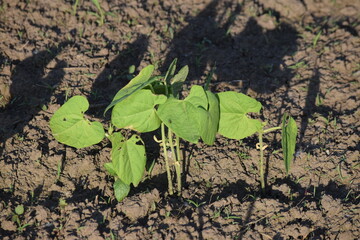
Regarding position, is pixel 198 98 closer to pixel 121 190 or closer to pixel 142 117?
pixel 142 117

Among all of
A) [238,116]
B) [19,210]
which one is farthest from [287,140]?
[19,210]

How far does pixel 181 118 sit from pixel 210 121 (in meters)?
0.14

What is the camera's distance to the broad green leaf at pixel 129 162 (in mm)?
2275

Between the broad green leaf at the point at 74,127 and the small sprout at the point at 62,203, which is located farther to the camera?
the small sprout at the point at 62,203

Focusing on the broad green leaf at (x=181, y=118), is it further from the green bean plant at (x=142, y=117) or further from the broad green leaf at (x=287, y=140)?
the broad green leaf at (x=287, y=140)

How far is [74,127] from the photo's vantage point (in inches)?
91.7

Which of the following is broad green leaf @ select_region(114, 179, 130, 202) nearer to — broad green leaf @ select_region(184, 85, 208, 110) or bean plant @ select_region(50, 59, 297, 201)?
bean plant @ select_region(50, 59, 297, 201)

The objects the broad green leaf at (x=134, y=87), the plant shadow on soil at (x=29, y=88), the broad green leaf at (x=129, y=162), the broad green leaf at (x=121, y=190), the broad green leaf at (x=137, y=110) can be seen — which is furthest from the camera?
the plant shadow on soil at (x=29, y=88)

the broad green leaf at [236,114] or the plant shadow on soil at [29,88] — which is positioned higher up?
the broad green leaf at [236,114]

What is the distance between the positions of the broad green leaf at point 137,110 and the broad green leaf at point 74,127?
0.23 metres

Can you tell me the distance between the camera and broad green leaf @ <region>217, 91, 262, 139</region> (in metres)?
2.25

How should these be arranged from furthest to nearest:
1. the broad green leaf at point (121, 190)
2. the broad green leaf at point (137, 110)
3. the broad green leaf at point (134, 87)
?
the broad green leaf at point (121, 190) → the broad green leaf at point (137, 110) → the broad green leaf at point (134, 87)

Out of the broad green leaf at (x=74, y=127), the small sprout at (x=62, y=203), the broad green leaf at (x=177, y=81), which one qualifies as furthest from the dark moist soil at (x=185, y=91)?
the broad green leaf at (x=177, y=81)

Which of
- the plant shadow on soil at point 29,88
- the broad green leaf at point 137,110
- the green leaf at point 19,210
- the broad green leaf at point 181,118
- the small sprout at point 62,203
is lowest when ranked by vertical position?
the green leaf at point 19,210
